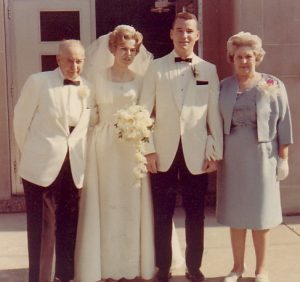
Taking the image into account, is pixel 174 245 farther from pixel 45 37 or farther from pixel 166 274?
pixel 45 37

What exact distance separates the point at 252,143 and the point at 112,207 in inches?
46.2

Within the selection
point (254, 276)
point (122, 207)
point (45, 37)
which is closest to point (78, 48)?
point (122, 207)

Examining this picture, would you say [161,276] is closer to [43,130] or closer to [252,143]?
[252,143]

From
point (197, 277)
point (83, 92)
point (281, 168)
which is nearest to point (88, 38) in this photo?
point (83, 92)

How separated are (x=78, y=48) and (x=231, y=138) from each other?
4.47 ft

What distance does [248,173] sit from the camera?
5250 mm

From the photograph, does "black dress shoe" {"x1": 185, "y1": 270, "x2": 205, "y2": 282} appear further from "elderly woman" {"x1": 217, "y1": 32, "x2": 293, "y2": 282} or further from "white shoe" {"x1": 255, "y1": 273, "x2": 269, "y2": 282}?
"white shoe" {"x1": 255, "y1": 273, "x2": 269, "y2": 282}

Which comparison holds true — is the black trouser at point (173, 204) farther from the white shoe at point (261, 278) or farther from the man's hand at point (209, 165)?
the white shoe at point (261, 278)

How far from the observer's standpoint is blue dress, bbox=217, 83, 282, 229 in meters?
5.19

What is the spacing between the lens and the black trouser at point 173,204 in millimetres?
5262

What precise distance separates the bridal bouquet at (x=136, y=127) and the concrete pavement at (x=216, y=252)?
1096 mm

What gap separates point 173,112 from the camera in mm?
5172

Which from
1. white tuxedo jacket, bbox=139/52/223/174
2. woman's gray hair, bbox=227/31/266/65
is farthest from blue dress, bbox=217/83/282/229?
woman's gray hair, bbox=227/31/266/65

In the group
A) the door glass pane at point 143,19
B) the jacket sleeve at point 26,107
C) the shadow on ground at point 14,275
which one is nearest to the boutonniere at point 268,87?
the jacket sleeve at point 26,107
